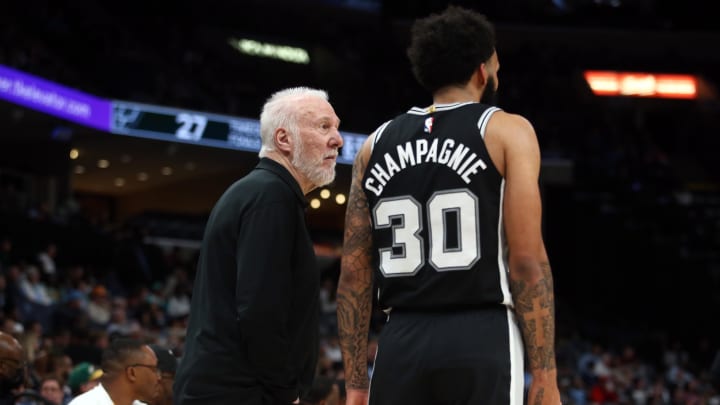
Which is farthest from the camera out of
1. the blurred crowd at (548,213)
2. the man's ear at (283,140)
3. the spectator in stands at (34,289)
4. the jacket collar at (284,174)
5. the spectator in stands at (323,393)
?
the blurred crowd at (548,213)

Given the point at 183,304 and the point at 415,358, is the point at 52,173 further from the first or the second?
the point at 415,358

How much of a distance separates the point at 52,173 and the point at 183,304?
31.8 feet

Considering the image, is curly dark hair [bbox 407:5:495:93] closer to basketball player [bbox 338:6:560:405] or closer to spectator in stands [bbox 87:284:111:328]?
basketball player [bbox 338:6:560:405]

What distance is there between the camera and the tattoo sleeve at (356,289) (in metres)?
3.99

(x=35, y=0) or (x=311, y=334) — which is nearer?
(x=311, y=334)

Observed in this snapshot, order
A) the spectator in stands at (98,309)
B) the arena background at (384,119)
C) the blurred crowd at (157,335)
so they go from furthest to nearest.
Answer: the arena background at (384,119), the spectator in stands at (98,309), the blurred crowd at (157,335)

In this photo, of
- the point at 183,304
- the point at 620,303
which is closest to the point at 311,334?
the point at 183,304

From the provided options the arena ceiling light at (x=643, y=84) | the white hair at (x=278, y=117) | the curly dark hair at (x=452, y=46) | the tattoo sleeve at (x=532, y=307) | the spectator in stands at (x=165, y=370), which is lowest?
the spectator in stands at (x=165, y=370)

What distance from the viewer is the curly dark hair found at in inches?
155

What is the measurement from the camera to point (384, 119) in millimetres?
30906

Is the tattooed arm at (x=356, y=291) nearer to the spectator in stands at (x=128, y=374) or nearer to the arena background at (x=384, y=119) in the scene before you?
the spectator in stands at (x=128, y=374)

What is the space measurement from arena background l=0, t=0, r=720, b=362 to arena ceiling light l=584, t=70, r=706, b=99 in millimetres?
293

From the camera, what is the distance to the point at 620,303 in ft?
92.4

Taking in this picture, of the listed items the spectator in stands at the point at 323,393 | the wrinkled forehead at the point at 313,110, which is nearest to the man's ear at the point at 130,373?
the spectator in stands at the point at 323,393
